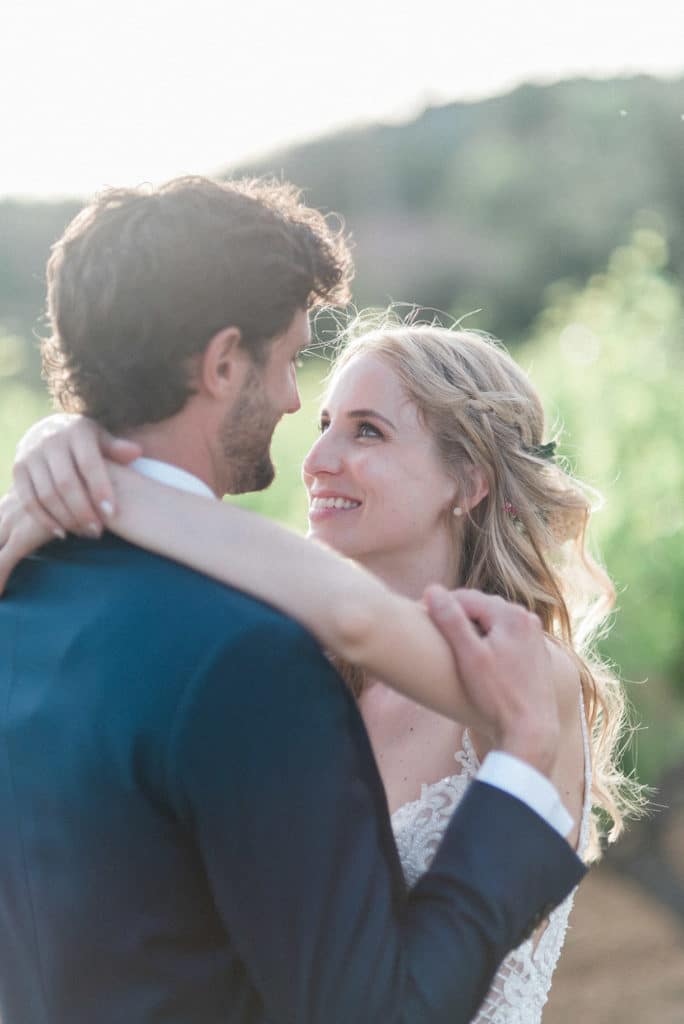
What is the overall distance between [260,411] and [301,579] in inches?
14.4

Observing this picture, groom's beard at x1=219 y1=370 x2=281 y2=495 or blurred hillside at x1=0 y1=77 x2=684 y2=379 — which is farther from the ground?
groom's beard at x1=219 y1=370 x2=281 y2=495

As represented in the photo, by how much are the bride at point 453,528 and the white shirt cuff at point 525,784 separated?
1.04m

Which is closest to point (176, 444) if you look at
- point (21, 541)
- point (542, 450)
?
point (21, 541)

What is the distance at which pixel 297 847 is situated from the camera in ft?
5.62

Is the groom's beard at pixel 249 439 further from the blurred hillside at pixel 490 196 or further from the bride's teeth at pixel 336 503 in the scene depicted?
the blurred hillside at pixel 490 196

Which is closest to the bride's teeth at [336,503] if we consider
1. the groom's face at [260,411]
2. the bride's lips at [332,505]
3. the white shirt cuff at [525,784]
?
the bride's lips at [332,505]

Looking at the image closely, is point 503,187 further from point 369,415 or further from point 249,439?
point 249,439

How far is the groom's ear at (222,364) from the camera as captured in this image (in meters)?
1.97

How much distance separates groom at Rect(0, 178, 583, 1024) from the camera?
1.72 m

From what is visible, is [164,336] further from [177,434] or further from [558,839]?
[558,839]

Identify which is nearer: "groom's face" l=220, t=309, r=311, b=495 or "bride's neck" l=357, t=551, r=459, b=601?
"groom's face" l=220, t=309, r=311, b=495

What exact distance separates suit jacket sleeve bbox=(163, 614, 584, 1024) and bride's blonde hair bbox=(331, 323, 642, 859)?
6.19 feet

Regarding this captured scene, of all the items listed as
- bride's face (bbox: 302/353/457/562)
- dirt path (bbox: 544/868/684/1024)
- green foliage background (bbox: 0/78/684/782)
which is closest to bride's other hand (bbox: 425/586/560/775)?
bride's face (bbox: 302/353/457/562)

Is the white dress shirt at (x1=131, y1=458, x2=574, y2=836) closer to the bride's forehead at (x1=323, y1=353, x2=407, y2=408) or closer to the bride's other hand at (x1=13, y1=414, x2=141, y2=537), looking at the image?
the bride's other hand at (x1=13, y1=414, x2=141, y2=537)
